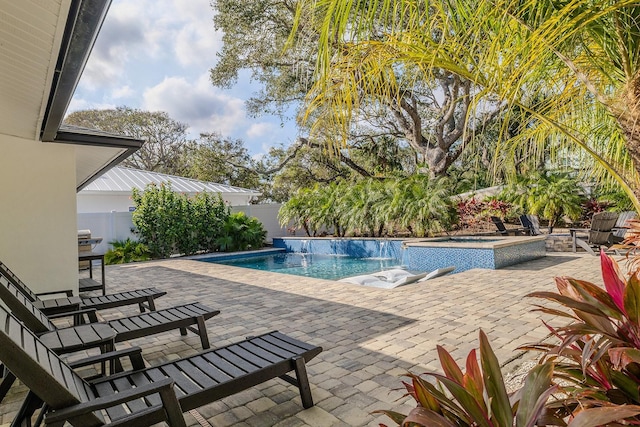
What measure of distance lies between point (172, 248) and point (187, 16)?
Answer: 10.1 metres

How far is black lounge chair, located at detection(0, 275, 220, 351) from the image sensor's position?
305cm

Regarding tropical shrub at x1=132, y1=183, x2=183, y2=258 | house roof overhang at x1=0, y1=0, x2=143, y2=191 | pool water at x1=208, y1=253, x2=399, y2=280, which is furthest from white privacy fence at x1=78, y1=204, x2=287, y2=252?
house roof overhang at x1=0, y1=0, x2=143, y2=191

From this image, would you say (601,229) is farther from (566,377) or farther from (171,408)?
(171,408)

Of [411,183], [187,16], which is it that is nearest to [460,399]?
[411,183]

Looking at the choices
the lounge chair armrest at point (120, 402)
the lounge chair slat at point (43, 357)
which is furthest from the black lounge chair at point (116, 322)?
the lounge chair armrest at point (120, 402)

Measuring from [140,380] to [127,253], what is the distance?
1228 cm

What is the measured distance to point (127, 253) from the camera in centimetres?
1329

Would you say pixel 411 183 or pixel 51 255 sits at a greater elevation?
pixel 411 183

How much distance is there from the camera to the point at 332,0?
1.80m

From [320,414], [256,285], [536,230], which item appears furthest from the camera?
[536,230]

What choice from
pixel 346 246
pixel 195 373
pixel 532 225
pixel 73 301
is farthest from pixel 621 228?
pixel 73 301

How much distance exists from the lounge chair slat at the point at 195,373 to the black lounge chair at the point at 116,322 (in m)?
0.87

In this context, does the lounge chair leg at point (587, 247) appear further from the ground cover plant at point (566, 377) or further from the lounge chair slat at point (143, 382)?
the lounge chair slat at point (143, 382)

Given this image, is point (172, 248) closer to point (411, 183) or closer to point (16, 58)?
point (411, 183)
